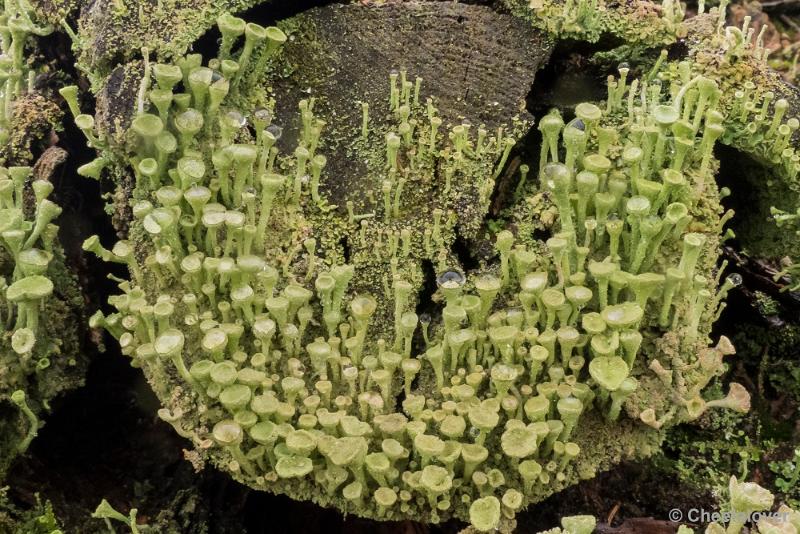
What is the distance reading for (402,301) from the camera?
7.53 ft

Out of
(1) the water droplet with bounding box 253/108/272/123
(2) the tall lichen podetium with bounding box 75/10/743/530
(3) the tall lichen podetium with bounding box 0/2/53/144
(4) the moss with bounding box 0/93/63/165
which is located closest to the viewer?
(2) the tall lichen podetium with bounding box 75/10/743/530

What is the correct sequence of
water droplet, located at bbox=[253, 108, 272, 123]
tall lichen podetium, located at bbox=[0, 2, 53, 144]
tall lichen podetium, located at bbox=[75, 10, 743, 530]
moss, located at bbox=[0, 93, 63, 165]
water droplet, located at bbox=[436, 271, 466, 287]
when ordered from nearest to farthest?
tall lichen podetium, located at bbox=[75, 10, 743, 530], water droplet, located at bbox=[436, 271, 466, 287], water droplet, located at bbox=[253, 108, 272, 123], tall lichen podetium, located at bbox=[0, 2, 53, 144], moss, located at bbox=[0, 93, 63, 165]

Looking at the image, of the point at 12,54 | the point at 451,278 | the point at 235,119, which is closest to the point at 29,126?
the point at 12,54

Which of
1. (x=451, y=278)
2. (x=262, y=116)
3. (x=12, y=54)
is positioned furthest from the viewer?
(x=12, y=54)

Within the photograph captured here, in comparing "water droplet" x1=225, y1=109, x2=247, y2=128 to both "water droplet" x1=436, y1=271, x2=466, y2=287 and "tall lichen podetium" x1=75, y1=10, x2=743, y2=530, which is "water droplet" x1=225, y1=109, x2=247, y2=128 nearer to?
"tall lichen podetium" x1=75, y1=10, x2=743, y2=530

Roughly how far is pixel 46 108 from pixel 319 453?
1.89 m

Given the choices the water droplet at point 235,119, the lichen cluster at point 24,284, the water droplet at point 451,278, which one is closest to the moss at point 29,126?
the lichen cluster at point 24,284

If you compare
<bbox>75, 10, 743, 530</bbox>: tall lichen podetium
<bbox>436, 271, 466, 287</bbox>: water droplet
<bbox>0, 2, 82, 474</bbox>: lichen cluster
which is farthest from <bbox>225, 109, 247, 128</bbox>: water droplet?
<bbox>436, 271, 466, 287</bbox>: water droplet

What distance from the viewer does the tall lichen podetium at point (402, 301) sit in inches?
82.4

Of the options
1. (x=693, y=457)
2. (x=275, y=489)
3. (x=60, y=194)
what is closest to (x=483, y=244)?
(x=275, y=489)

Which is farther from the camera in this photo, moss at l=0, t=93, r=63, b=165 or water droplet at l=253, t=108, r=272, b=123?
moss at l=0, t=93, r=63, b=165

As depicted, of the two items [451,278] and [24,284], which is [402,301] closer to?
[451,278]

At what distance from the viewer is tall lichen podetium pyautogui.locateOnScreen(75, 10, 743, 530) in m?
2.09

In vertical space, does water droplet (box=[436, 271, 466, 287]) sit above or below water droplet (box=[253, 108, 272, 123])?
below
